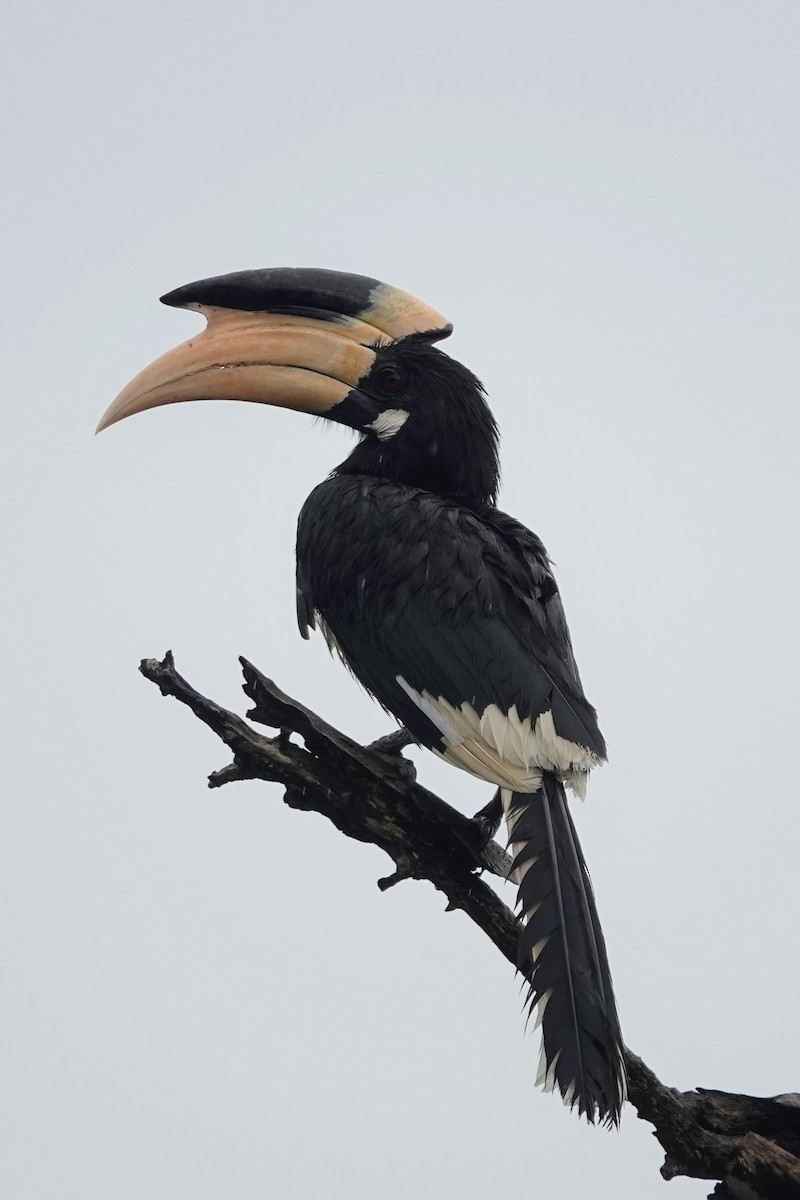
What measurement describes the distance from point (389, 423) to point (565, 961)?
1876 mm

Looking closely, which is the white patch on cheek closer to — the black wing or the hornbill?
the hornbill

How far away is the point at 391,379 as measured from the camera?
4.45 metres

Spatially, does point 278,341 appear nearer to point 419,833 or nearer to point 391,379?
point 391,379

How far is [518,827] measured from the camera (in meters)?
3.48

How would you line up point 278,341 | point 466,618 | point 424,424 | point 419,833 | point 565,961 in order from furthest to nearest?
point 278,341 < point 424,424 < point 466,618 < point 419,833 < point 565,961

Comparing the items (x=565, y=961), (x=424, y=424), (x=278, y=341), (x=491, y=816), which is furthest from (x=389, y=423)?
(x=565, y=961)

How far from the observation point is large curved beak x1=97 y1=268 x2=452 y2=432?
445 centimetres

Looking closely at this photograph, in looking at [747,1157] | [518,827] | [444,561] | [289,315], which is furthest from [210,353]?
[747,1157]

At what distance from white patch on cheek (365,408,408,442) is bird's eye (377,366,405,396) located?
77 millimetres

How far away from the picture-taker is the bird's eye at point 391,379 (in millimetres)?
4441

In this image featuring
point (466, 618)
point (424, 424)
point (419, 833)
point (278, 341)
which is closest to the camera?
point (419, 833)

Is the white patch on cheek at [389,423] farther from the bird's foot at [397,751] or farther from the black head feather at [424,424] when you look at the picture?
the bird's foot at [397,751]

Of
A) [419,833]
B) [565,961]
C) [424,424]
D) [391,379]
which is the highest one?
[391,379]

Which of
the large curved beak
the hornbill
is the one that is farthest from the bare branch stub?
the large curved beak
